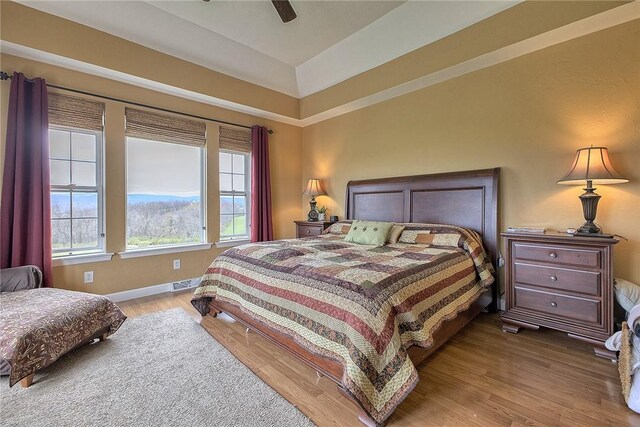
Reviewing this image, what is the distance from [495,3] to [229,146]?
3.49 m

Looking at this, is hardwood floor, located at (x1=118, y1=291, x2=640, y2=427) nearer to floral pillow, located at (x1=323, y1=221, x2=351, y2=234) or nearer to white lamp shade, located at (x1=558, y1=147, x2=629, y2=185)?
white lamp shade, located at (x1=558, y1=147, x2=629, y2=185)

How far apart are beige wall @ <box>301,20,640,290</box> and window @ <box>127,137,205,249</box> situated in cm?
268

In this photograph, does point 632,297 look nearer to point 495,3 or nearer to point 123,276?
point 495,3

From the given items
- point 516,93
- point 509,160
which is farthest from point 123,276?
point 516,93

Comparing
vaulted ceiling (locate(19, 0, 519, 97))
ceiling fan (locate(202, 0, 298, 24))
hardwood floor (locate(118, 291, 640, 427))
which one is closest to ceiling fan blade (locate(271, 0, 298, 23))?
ceiling fan (locate(202, 0, 298, 24))

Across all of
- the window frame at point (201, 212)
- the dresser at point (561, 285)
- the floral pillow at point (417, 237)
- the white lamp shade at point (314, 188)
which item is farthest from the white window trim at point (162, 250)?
the dresser at point (561, 285)

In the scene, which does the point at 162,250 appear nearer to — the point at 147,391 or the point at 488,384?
the point at 147,391

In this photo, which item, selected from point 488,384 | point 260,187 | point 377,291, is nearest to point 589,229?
point 488,384

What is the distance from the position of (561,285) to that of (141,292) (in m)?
4.29

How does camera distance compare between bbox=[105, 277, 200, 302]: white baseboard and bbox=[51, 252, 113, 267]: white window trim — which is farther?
bbox=[105, 277, 200, 302]: white baseboard

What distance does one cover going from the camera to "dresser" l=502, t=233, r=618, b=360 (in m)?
2.07

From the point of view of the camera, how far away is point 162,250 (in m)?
3.66

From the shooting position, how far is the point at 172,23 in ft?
10.5

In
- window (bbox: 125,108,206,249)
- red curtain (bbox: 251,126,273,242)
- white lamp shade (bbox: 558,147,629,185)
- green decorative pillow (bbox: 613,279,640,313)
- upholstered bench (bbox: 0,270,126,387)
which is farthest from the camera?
red curtain (bbox: 251,126,273,242)
